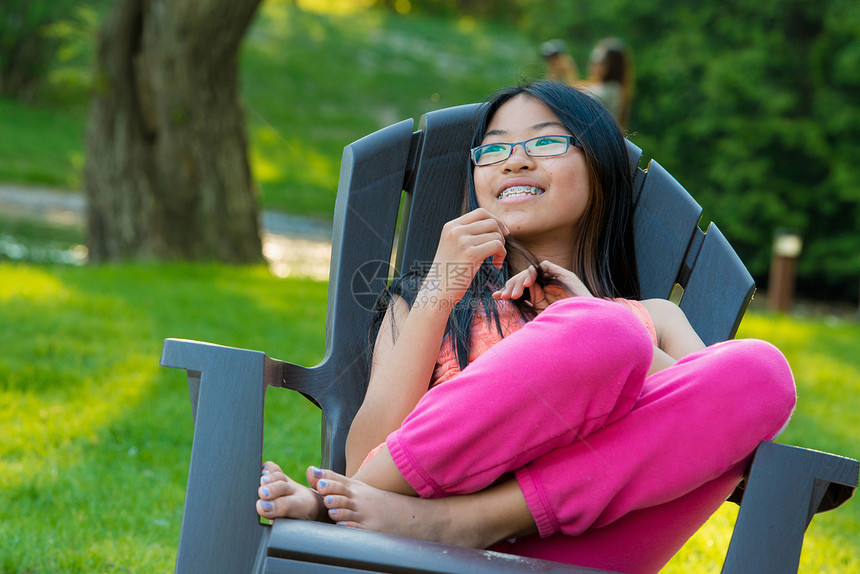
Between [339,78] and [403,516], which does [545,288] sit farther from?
[339,78]

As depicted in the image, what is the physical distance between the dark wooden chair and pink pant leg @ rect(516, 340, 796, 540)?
6cm

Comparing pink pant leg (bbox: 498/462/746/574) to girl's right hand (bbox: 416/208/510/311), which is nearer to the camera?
pink pant leg (bbox: 498/462/746/574)

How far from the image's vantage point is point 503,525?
1.33 meters

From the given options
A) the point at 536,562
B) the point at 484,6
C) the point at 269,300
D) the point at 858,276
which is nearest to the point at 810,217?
the point at 858,276

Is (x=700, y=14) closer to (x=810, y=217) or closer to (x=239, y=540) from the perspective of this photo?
(x=810, y=217)

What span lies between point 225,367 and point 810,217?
9.76 m

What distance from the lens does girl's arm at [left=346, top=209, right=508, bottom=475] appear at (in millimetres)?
1569

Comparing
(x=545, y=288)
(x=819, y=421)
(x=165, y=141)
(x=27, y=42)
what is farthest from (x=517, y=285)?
(x=27, y=42)

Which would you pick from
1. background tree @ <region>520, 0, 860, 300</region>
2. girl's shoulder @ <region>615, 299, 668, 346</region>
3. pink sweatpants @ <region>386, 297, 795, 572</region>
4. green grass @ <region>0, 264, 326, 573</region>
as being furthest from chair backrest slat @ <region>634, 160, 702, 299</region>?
background tree @ <region>520, 0, 860, 300</region>

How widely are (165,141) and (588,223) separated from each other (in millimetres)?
4303

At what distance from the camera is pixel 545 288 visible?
5.74 feet

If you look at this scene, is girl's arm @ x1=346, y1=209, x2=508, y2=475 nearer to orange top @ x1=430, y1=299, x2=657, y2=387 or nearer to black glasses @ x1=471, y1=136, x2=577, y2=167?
orange top @ x1=430, y1=299, x2=657, y2=387

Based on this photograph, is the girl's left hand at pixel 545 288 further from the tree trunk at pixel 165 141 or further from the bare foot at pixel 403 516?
the tree trunk at pixel 165 141

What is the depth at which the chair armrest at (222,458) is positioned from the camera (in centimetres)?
129
